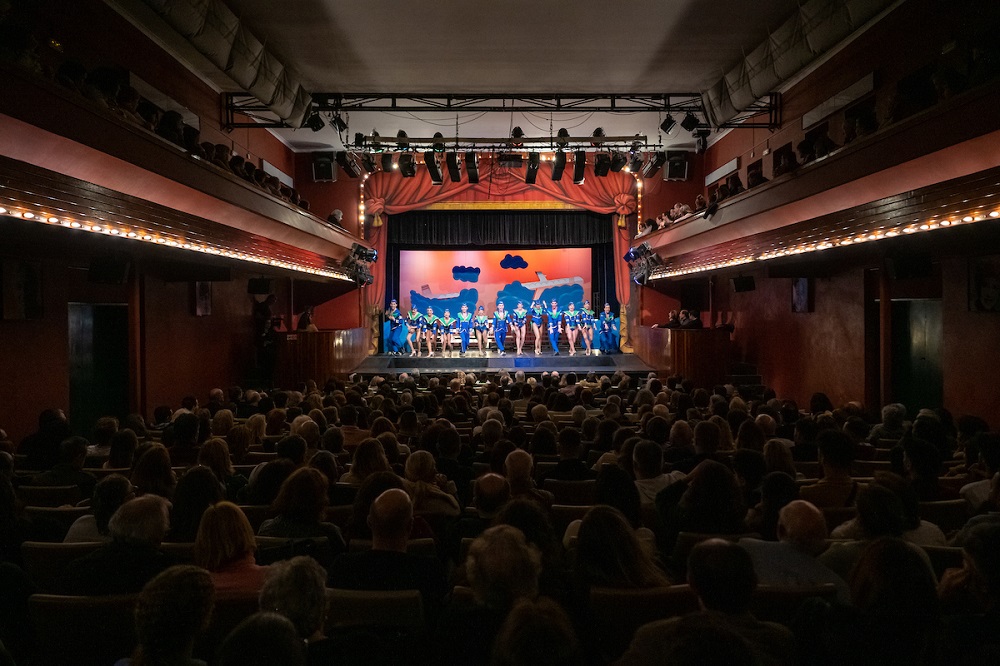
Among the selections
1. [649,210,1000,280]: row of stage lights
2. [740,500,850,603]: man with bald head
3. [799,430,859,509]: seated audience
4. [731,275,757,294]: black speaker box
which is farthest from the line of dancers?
[740,500,850,603]: man with bald head

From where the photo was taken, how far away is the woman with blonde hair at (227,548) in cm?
253

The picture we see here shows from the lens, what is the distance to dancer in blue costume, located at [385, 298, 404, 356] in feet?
58.0

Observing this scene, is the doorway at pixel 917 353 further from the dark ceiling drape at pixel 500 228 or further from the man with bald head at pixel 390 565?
the dark ceiling drape at pixel 500 228

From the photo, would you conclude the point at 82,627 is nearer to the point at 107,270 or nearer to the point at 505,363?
the point at 107,270

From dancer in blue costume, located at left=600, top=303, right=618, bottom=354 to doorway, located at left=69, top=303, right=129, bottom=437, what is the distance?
36.2 ft

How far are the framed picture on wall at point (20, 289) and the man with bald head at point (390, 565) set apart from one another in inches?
268

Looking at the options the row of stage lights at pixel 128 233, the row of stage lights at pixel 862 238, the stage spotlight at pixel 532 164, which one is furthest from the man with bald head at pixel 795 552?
the stage spotlight at pixel 532 164

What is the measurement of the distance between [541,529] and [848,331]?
30.3 ft

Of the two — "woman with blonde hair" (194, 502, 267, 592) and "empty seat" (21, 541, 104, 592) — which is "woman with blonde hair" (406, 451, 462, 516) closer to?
"woman with blonde hair" (194, 502, 267, 592)

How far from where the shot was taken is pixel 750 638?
1.79 m

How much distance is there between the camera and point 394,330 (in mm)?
17703

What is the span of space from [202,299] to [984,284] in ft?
36.0

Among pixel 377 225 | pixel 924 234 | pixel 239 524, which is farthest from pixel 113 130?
pixel 377 225

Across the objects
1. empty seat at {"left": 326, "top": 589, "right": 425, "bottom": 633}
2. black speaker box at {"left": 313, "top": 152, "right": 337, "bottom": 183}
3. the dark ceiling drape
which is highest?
black speaker box at {"left": 313, "top": 152, "right": 337, "bottom": 183}
